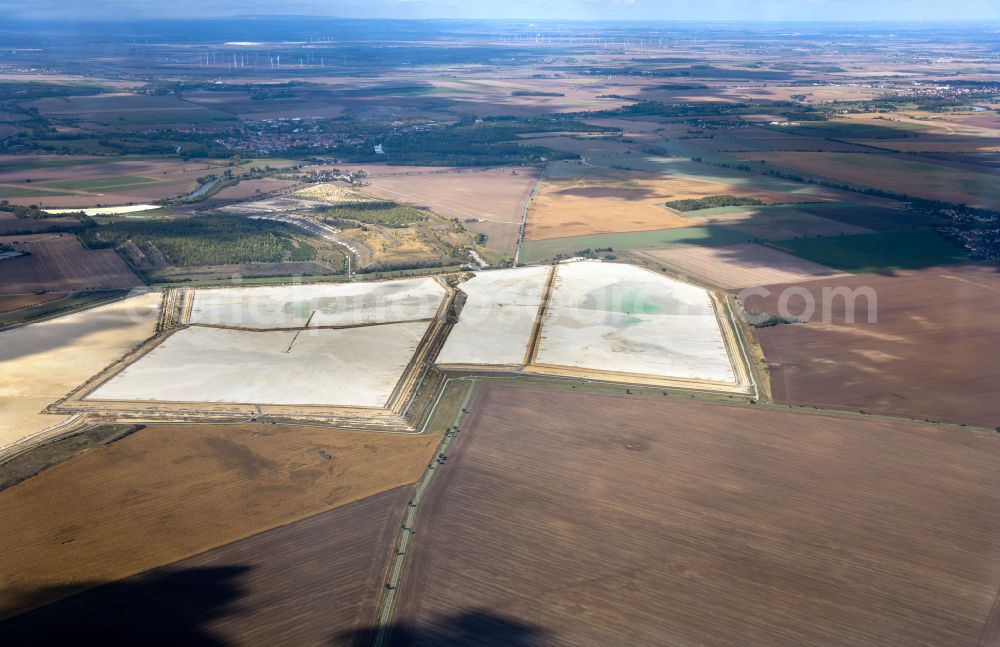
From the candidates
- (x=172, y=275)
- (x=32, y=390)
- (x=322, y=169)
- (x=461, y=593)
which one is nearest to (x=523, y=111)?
(x=322, y=169)

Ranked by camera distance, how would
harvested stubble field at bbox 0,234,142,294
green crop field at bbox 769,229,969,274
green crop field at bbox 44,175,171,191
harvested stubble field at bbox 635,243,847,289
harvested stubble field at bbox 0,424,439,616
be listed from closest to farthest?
harvested stubble field at bbox 0,424,439,616 → harvested stubble field at bbox 0,234,142,294 → harvested stubble field at bbox 635,243,847,289 → green crop field at bbox 769,229,969,274 → green crop field at bbox 44,175,171,191

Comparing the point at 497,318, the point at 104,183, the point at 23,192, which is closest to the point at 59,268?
the point at 23,192

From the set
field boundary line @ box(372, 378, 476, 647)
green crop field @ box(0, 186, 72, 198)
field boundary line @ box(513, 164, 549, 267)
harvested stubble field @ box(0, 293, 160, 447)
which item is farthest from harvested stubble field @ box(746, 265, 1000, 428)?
green crop field @ box(0, 186, 72, 198)

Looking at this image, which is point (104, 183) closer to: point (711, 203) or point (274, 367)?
point (274, 367)

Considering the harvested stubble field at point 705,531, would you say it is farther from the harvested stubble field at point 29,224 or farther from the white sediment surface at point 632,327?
the harvested stubble field at point 29,224

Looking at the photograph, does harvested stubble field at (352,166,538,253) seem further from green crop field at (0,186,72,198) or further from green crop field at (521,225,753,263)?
green crop field at (0,186,72,198)

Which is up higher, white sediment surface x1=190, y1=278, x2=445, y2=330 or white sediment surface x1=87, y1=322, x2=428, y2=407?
white sediment surface x1=190, y1=278, x2=445, y2=330
